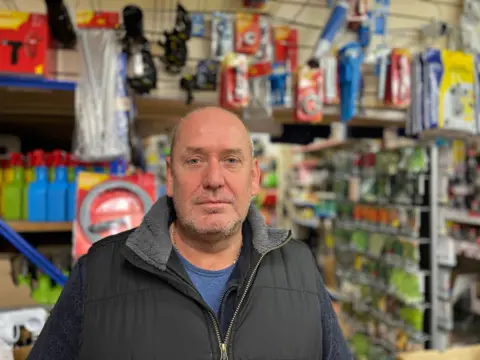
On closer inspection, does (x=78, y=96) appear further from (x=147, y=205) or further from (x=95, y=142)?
(x=147, y=205)

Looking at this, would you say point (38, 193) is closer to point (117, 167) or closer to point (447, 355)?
point (117, 167)

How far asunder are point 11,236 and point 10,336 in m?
0.48

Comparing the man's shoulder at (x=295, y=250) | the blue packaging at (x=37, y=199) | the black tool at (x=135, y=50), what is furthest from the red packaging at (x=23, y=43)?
the man's shoulder at (x=295, y=250)

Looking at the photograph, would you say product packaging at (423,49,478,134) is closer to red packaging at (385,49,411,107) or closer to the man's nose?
red packaging at (385,49,411,107)

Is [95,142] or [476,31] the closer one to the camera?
[95,142]

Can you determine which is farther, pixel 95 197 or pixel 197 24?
pixel 197 24

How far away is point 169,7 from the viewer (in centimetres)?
309

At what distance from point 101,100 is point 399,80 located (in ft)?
6.55

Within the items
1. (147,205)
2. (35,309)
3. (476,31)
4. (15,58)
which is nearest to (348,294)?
(476,31)

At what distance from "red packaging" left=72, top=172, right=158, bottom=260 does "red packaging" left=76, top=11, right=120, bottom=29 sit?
909mm

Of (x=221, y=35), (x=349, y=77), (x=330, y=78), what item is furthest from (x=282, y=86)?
(x=221, y=35)

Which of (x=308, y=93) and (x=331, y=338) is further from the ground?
(x=308, y=93)

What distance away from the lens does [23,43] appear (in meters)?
2.13

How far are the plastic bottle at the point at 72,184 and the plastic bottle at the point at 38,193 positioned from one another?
12 cm
